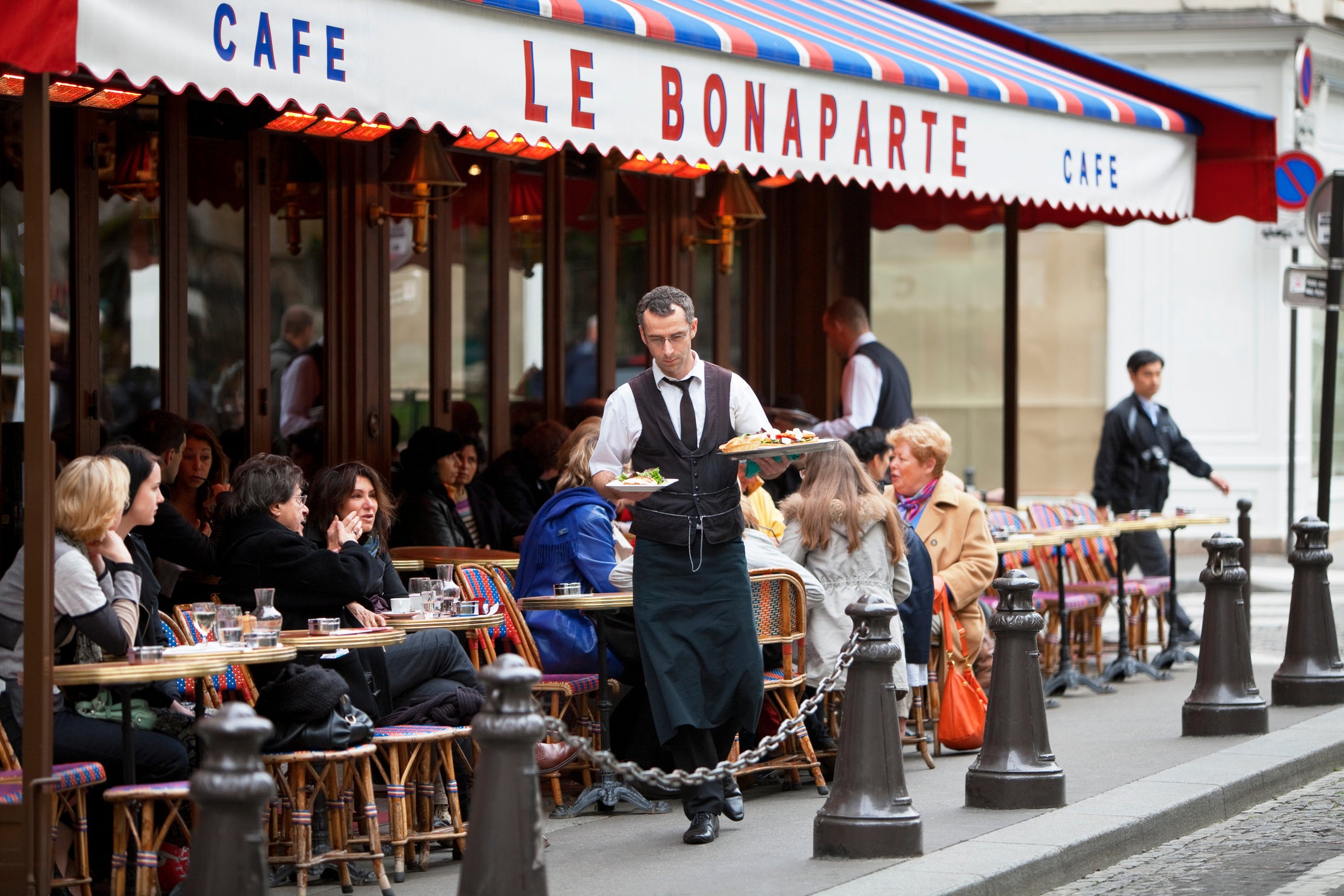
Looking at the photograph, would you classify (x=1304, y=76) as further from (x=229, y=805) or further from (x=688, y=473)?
(x=229, y=805)

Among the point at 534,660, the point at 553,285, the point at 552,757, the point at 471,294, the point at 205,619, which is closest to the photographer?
the point at 205,619

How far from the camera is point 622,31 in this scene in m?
7.29

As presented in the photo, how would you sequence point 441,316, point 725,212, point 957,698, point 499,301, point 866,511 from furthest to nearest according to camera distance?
point 725,212 < point 499,301 < point 441,316 < point 957,698 < point 866,511

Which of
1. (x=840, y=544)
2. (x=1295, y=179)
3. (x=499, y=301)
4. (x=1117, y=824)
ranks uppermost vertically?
(x=1295, y=179)

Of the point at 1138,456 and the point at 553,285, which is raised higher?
the point at 553,285

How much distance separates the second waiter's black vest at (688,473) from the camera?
6.57 metres

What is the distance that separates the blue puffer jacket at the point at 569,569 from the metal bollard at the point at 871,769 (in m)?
1.67

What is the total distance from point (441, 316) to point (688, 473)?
403cm

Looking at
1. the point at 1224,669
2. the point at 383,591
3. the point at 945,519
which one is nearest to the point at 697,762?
the point at 383,591

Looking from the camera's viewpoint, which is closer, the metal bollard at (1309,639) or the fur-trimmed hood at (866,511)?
the fur-trimmed hood at (866,511)

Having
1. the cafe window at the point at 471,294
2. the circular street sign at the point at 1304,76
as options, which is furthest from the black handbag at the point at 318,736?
the circular street sign at the point at 1304,76

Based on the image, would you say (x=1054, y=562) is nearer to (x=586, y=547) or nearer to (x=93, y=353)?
(x=586, y=547)

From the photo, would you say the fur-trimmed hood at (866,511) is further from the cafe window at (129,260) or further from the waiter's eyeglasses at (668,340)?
the cafe window at (129,260)

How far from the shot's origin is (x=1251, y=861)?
21.6 ft
